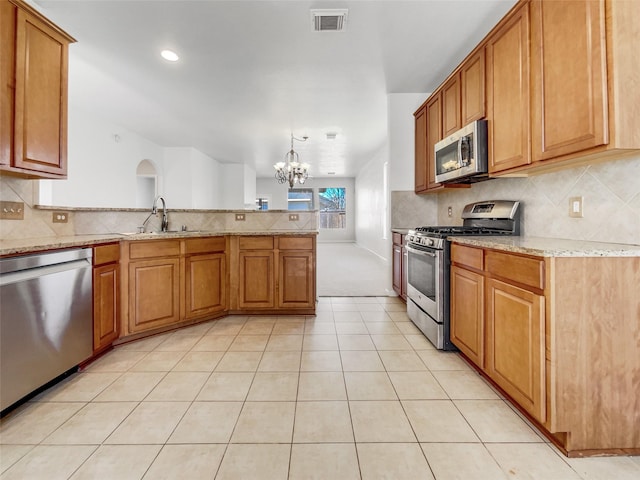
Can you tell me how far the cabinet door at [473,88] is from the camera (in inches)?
91.6

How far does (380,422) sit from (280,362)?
891 mm

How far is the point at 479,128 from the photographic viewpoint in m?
2.34

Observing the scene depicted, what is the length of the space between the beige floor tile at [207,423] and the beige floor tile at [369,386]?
2.20 feet

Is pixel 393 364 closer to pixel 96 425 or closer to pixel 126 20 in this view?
pixel 96 425

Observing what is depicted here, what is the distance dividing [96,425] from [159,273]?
1.33m

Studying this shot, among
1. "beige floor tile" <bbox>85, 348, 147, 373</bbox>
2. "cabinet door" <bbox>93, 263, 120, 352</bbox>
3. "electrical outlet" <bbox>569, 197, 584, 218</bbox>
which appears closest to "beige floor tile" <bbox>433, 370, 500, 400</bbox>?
"electrical outlet" <bbox>569, 197, 584, 218</bbox>

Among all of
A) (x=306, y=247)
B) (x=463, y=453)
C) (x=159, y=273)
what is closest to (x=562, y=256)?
(x=463, y=453)


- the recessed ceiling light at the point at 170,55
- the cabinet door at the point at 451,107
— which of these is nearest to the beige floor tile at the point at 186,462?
the cabinet door at the point at 451,107

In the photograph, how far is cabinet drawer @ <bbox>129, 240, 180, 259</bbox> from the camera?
8.18ft

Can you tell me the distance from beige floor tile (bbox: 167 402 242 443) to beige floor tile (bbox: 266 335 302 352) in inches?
29.3

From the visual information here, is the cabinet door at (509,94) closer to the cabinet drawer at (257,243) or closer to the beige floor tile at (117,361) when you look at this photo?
the cabinet drawer at (257,243)

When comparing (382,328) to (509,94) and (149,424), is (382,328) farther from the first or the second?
(509,94)

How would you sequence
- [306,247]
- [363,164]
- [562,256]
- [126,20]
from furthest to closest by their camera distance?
[363,164] < [306,247] < [126,20] < [562,256]

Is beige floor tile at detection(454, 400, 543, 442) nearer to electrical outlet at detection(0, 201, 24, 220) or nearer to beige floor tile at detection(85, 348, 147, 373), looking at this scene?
beige floor tile at detection(85, 348, 147, 373)
